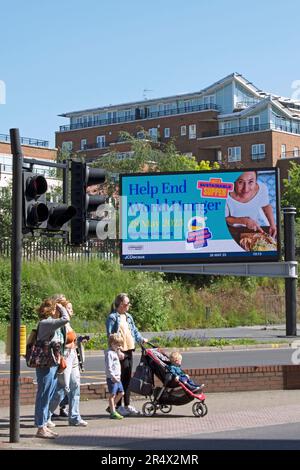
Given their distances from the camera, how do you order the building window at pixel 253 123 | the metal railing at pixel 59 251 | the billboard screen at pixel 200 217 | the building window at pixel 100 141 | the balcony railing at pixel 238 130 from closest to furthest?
the billboard screen at pixel 200 217
the metal railing at pixel 59 251
the balcony railing at pixel 238 130
the building window at pixel 253 123
the building window at pixel 100 141

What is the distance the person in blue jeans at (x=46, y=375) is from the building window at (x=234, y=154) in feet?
306

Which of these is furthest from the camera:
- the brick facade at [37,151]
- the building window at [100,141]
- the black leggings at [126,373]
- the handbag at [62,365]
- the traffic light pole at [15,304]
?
the building window at [100,141]

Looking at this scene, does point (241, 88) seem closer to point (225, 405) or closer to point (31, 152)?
point (31, 152)

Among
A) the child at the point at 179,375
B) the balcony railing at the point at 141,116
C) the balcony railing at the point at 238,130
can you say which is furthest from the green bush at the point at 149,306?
the balcony railing at the point at 141,116

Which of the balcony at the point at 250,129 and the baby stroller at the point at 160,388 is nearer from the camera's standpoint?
the baby stroller at the point at 160,388

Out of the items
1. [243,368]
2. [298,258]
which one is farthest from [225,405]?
[298,258]

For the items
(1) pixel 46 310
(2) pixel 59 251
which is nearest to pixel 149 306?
(2) pixel 59 251

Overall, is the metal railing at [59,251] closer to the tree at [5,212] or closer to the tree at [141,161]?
A: the tree at [5,212]

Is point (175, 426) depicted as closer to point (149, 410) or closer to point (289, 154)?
point (149, 410)

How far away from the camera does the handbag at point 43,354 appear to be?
40.7 ft

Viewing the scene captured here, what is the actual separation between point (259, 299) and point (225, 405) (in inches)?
1177

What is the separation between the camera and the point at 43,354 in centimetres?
1239

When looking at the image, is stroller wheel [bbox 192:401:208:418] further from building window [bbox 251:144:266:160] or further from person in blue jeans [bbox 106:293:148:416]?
building window [bbox 251:144:266:160]
